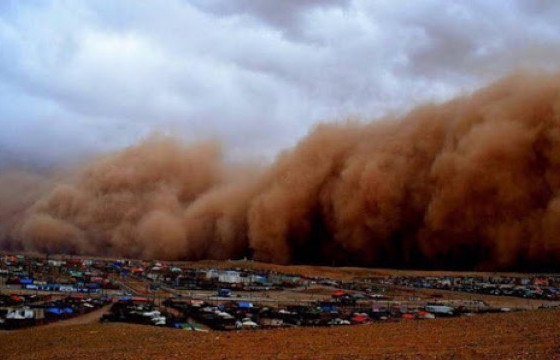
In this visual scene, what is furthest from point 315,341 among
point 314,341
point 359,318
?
point 359,318

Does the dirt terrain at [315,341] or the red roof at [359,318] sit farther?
the red roof at [359,318]

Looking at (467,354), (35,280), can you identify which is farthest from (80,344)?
(35,280)

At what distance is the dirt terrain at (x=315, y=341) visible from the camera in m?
11.4

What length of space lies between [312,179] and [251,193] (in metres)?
8.09

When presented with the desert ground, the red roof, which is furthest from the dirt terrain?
the red roof

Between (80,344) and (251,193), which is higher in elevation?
(251,193)

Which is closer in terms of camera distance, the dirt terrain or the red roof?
the dirt terrain

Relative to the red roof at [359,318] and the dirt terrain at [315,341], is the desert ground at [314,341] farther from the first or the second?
the red roof at [359,318]

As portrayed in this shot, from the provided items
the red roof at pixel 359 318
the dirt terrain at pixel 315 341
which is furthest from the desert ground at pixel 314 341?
the red roof at pixel 359 318

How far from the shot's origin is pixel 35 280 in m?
31.8

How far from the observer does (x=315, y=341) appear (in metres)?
13.6

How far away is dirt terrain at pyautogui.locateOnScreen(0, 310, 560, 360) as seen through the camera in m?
11.4

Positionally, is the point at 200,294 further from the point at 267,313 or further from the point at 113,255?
the point at 113,255

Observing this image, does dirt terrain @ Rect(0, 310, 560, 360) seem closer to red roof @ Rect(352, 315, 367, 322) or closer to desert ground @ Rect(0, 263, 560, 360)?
desert ground @ Rect(0, 263, 560, 360)
